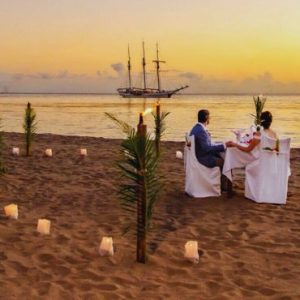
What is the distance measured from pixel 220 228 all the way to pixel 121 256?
1.53 meters

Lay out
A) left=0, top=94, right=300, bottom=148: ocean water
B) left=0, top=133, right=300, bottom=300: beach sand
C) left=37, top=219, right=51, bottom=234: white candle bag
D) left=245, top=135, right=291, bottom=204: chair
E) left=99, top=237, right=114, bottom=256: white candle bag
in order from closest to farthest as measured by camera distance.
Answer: left=0, top=133, right=300, bottom=300: beach sand, left=99, top=237, right=114, bottom=256: white candle bag, left=37, top=219, right=51, bottom=234: white candle bag, left=245, top=135, right=291, bottom=204: chair, left=0, top=94, right=300, bottom=148: ocean water

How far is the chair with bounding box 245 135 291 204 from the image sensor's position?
7.18m

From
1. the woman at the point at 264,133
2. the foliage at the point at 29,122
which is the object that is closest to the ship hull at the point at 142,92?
the foliage at the point at 29,122

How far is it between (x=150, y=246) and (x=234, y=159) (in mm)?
2509

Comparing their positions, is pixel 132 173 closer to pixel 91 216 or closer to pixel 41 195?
Answer: pixel 91 216

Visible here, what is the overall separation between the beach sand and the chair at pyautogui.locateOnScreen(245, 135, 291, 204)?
17 cm

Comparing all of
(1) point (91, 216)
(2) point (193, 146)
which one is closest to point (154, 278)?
(1) point (91, 216)

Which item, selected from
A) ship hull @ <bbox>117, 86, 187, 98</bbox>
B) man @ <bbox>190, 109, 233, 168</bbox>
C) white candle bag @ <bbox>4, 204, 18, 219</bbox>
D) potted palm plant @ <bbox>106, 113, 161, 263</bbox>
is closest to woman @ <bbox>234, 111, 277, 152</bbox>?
man @ <bbox>190, 109, 233, 168</bbox>

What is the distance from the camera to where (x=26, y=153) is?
12328mm

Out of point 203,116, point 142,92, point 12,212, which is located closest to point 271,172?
point 203,116

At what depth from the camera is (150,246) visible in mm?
5363

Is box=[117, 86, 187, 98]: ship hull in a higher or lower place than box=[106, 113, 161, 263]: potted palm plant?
higher

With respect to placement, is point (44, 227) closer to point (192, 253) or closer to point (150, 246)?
point (150, 246)

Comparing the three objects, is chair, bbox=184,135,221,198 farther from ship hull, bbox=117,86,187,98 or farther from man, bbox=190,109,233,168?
ship hull, bbox=117,86,187,98
